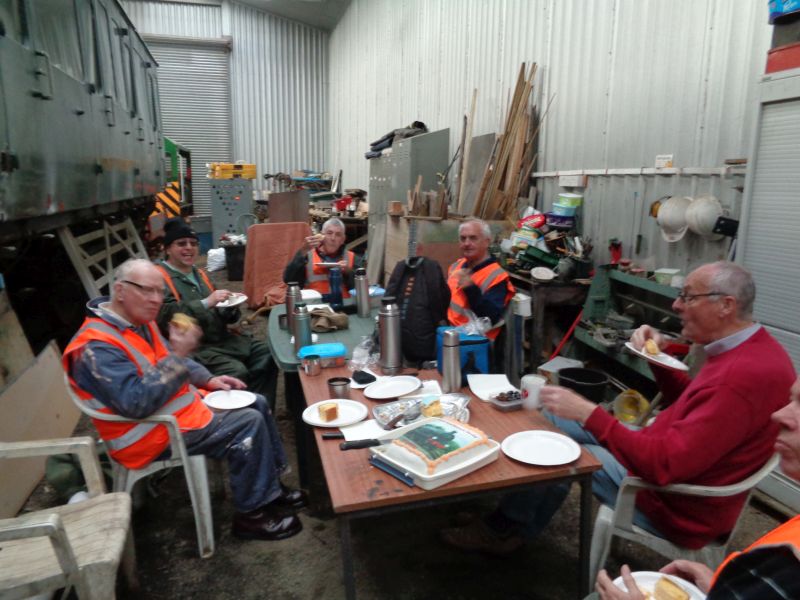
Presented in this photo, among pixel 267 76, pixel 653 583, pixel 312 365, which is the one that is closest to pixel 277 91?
pixel 267 76

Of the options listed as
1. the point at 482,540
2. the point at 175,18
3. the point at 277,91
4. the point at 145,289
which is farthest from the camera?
the point at 277,91

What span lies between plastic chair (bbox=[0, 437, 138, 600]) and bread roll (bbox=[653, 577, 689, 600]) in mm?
1717

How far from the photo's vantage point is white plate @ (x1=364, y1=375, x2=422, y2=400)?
2398mm

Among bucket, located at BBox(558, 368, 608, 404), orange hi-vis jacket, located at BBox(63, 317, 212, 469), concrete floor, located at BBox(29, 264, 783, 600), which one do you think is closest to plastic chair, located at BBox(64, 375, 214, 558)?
orange hi-vis jacket, located at BBox(63, 317, 212, 469)

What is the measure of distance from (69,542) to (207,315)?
2184 mm

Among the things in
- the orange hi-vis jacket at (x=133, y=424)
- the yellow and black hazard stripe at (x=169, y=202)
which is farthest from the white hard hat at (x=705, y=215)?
the yellow and black hazard stripe at (x=169, y=202)

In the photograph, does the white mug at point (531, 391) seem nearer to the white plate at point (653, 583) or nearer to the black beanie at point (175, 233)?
the white plate at point (653, 583)

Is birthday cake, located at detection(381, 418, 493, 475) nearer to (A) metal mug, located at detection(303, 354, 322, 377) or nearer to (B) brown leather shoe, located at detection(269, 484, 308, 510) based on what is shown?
(A) metal mug, located at detection(303, 354, 322, 377)

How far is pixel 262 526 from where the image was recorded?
2818 mm

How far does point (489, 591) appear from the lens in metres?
2.43

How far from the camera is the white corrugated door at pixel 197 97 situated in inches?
529

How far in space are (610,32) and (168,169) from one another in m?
10.2

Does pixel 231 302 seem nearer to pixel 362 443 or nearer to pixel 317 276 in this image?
pixel 317 276

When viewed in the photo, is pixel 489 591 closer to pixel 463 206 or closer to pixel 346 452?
pixel 346 452
